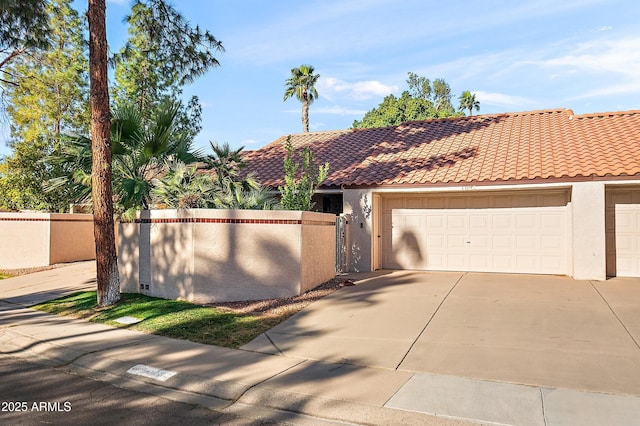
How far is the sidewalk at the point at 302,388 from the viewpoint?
4918mm

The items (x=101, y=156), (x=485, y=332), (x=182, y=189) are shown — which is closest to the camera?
(x=485, y=332)

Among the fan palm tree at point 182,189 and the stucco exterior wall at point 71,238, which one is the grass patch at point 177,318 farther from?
the stucco exterior wall at point 71,238

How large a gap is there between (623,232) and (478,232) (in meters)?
3.83

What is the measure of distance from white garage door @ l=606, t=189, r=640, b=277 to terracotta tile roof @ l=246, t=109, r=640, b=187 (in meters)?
1.09

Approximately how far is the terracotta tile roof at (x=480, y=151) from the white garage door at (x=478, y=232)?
0.96m

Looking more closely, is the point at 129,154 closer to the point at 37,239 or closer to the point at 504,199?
the point at 37,239

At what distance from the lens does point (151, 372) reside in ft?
20.8

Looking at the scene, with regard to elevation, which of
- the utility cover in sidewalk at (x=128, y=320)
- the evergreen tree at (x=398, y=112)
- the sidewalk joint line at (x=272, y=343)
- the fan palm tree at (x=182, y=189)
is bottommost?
the sidewalk joint line at (x=272, y=343)

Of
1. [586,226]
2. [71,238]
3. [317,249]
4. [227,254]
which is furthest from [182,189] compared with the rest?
[586,226]

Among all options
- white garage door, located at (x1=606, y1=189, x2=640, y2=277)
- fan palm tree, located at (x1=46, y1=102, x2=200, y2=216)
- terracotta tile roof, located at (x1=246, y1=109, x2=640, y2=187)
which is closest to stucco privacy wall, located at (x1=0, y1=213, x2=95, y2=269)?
fan palm tree, located at (x1=46, y1=102, x2=200, y2=216)

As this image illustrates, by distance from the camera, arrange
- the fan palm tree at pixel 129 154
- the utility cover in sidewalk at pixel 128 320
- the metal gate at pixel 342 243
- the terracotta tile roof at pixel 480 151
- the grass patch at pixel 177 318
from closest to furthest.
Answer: the grass patch at pixel 177 318, the utility cover in sidewalk at pixel 128 320, the fan palm tree at pixel 129 154, the terracotta tile roof at pixel 480 151, the metal gate at pixel 342 243

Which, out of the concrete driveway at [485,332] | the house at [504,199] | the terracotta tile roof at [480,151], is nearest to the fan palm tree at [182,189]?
the concrete driveway at [485,332]

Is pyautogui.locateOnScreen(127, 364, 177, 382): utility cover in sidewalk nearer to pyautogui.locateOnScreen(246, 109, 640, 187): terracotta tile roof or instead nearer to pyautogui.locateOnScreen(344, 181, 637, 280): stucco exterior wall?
pyautogui.locateOnScreen(246, 109, 640, 187): terracotta tile roof

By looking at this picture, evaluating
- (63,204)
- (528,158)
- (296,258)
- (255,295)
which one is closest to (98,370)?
(255,295)
